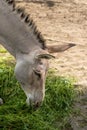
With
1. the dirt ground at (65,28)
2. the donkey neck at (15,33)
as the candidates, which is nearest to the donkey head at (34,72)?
the donkey neck at (15,33)

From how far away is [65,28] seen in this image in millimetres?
7391

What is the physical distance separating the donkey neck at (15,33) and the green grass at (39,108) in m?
0.74

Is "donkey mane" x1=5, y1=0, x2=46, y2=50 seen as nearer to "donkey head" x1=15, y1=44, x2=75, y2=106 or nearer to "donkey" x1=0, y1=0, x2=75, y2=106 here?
"donkey" x1=0, y1=0, x2=75, y2=106

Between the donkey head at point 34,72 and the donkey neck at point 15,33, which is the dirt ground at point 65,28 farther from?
the donkey neck at point 15,33

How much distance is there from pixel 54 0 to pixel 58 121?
13.6 feet

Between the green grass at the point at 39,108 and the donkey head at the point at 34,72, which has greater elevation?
the donkey head at the point at 34,72

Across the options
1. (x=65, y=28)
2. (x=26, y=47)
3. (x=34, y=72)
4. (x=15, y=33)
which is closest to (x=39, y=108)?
(x=34, y=72)

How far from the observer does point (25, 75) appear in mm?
4391

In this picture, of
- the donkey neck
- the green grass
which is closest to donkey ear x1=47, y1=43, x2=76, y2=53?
the donkey neck

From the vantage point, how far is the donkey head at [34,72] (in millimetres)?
4301

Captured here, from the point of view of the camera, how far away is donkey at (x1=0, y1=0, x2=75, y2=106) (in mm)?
4336

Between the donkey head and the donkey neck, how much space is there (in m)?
0.11

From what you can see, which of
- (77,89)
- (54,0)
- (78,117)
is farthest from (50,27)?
(78,117)

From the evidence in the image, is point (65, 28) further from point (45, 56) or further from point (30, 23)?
point (45, 56)
